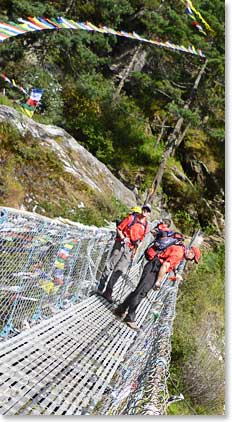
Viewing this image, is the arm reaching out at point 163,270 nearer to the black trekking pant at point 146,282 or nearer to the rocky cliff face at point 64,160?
the black trekking pant at point 146,282

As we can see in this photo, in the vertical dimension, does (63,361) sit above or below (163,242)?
below

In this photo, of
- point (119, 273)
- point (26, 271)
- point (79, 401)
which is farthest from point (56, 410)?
point (119, 273)

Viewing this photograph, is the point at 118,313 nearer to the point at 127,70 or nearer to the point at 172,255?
the point at 172,255

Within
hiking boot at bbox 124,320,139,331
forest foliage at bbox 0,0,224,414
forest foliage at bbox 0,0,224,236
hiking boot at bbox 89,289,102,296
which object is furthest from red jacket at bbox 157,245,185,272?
forest foliage at bbox 0,0,224,236

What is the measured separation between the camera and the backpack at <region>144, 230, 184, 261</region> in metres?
3.47

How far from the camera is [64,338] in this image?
301 centimetres

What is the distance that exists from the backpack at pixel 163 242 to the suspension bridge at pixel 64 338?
48cm

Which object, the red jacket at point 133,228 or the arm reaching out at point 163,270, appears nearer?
the arm reaching out at point 163,270

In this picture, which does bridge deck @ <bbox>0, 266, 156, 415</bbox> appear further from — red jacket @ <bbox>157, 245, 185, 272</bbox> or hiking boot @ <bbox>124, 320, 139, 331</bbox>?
red jacket @ <bbox>157, 245, 185, 272</bbox>

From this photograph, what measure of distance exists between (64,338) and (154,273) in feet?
2.78

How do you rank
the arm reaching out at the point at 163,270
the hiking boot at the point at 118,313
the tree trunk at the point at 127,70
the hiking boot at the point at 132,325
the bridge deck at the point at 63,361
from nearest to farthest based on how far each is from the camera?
the bridge deck at the point at 63,361, the arm reaching out at the point at 163,270, the hiking boot at the point at 132,325, the hiking boot at the point at 118,313, the tree trunk at the point at 127,70

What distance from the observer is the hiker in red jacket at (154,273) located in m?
3.44

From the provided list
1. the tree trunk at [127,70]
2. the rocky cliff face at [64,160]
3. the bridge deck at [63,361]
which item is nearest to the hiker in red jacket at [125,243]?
the bridge deck at [63,361]

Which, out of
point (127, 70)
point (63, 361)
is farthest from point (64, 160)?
point (127, 70)
